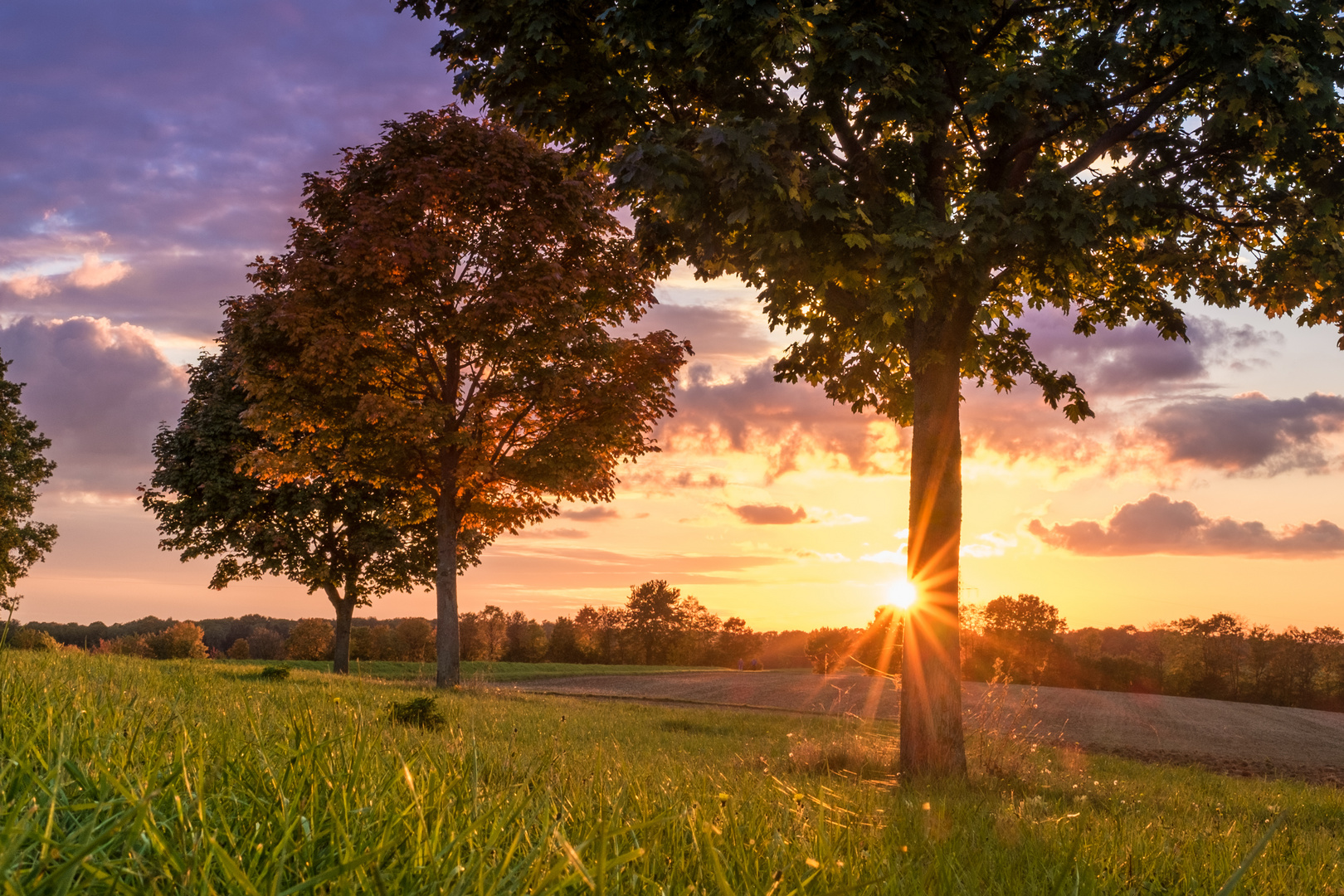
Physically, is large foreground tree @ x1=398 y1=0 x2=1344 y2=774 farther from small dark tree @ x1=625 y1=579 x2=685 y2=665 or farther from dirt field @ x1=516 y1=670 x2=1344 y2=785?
small dark tree @ x1=625 y1=579 x2=685 y2=665

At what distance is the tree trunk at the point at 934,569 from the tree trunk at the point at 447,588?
1237 cm

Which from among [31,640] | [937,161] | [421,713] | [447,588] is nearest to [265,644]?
[31,640]

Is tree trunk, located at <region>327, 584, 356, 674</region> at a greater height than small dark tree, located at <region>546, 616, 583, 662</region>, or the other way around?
tree trunk, located at <region>327, 584, 356, 674</region>

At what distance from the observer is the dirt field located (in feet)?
52.4

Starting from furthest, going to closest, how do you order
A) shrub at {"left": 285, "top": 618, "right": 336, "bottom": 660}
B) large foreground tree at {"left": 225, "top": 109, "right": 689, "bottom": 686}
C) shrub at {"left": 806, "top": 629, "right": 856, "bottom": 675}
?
shrub at {"left": 285, "top": 618, "right": 336, "bottom": 660}
shrub at {"left": 806, "top": 629, "right": 856, "bottom": 675}
large foreground tree at {"left": 225, "top": 109, "right": 689, "bottom": 686}

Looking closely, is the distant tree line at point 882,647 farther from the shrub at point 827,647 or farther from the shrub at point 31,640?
the shrub at point 31,640

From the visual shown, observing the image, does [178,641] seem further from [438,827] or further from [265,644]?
[265,644]

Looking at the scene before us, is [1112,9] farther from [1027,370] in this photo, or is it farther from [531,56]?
[531,56]

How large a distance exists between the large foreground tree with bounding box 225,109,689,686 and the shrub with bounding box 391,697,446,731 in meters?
10.2

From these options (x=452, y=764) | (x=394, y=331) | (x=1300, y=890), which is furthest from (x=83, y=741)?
(x=394, y=331)

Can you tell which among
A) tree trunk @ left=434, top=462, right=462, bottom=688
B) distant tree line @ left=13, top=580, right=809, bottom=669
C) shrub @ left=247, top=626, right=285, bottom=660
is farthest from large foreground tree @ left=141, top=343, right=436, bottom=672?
shrub @ left=247, top=626, right=285, bottom=660

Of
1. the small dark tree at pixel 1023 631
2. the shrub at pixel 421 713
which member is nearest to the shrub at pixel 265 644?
the small dark tree at pixel 1023 631

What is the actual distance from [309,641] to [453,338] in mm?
38827

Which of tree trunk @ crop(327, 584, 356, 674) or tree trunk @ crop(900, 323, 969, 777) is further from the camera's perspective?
tree trunk @ crop(327, 584, 356, 674)
